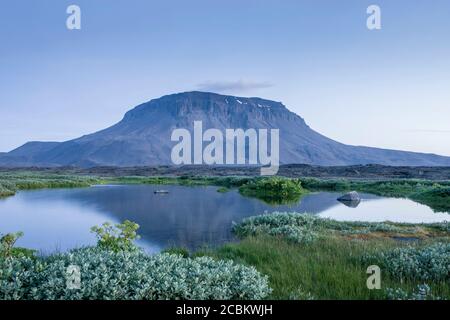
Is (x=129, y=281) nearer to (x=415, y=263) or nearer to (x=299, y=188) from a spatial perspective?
(x=415, y=263)

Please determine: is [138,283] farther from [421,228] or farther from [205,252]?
[421,228]

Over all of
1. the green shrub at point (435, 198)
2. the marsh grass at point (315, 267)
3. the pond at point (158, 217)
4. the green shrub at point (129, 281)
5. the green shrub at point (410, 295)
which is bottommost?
the green shrub at point (435, 198)

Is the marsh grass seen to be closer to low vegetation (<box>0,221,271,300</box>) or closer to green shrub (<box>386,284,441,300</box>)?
green shrub (<box>386,284,441,300</box>)

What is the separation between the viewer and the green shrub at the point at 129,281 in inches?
313

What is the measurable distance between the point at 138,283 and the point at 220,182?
6015 centimetres

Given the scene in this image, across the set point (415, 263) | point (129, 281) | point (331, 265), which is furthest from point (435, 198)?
point (129, 281)

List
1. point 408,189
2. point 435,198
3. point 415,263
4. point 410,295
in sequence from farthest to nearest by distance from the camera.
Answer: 1. point 408,189
2. point 435,198
3. point 415,263
4. point 410,295

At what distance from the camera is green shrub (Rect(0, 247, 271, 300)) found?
795 centimetres

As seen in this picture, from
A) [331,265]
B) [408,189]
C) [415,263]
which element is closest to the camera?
[415,263]

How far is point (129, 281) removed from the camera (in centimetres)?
838

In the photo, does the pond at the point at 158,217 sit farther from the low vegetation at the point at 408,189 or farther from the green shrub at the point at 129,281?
the green shrub at the point at 129,281

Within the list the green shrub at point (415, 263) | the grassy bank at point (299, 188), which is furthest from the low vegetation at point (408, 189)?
the green shrub at point (415, 263)
